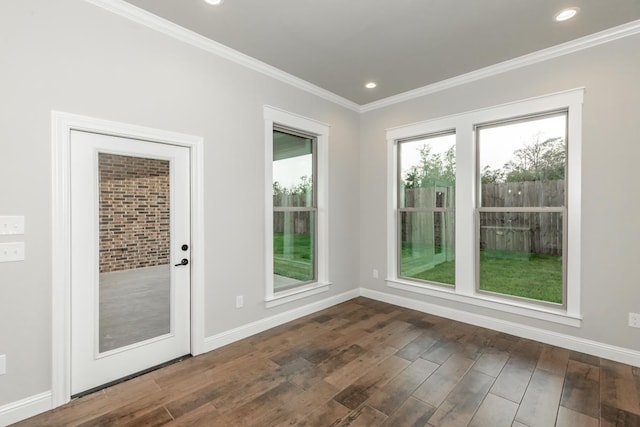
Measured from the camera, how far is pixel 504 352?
2955 mm

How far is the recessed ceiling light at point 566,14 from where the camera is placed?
8.05 feet

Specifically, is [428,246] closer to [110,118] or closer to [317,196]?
[317,196]

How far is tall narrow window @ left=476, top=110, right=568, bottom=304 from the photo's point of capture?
3.24m

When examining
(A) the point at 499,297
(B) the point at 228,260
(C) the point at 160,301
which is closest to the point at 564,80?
(A) the point at 499,297

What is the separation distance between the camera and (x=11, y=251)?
79.5 inches

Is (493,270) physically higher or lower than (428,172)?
lower

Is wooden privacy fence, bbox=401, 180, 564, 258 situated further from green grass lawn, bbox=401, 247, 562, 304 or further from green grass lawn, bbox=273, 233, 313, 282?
green grass lawn, bbox=273, 233, 313, 282

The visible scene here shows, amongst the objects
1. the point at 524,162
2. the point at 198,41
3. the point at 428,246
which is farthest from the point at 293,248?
the point at 524,162

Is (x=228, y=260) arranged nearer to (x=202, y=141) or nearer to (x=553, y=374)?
(x=202, y=141)

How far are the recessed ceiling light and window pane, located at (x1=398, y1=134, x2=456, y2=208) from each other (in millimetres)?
1569

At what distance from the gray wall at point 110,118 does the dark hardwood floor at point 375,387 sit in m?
0.47

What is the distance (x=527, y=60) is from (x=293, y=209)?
3104 millimetres

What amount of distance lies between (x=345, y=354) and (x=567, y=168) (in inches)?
115

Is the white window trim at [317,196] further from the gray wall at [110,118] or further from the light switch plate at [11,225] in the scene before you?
the light switch plate at [11,225]
